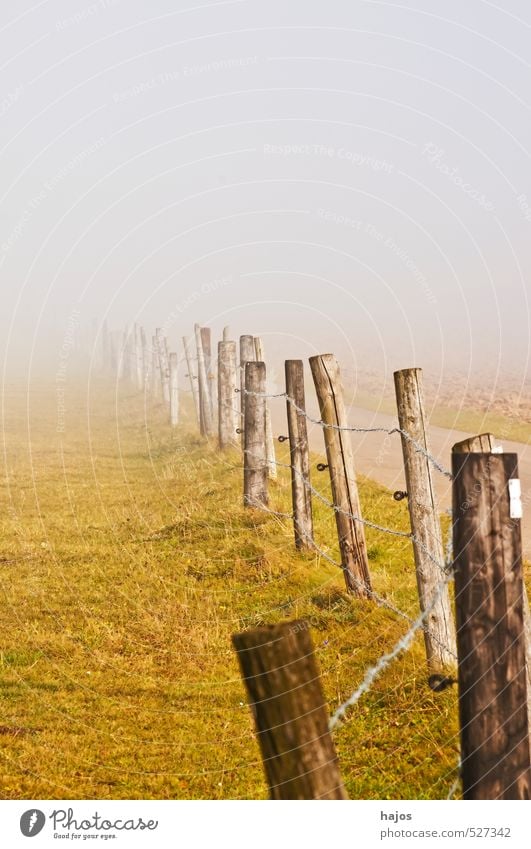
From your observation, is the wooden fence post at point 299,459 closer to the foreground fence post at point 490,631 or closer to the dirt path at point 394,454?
the dirt path at point 394,454

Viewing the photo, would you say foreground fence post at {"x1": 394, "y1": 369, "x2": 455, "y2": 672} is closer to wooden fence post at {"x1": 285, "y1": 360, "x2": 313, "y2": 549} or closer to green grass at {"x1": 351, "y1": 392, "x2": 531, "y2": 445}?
wooden fence post at {"x1": 285, "y1": 360, "x2": 313, "y2": 549}

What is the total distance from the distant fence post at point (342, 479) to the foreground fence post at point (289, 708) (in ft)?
16.1

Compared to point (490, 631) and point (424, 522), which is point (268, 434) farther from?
point (490, 631)

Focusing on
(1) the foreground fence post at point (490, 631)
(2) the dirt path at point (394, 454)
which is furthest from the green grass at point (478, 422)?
(1) the foreground fence post at point (490, 631)

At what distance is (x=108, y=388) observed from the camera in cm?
4731

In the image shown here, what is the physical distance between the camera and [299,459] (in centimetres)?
959

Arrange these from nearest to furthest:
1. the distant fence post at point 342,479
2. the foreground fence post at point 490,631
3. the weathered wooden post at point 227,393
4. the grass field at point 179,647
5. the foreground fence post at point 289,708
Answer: the foreground fence post at point 289,708 < the foreground fence post at point 490,631 < the grass field at point 179,647 < the distant fence post at point 342,479 < the weathered wooden post at point 227,393

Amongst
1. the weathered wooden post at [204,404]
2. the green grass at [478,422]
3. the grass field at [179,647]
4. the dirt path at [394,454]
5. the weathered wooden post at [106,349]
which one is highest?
the weathered wooden post at [106,349]

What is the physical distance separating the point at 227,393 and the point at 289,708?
14630 millimetres

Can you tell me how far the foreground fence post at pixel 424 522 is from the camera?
612cm

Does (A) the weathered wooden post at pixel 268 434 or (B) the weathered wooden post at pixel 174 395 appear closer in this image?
(A) the weathered wooden post at pixel 268 434

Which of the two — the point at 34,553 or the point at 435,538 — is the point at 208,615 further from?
the point at 34,553

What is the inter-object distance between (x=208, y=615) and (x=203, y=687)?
1503 millimetres

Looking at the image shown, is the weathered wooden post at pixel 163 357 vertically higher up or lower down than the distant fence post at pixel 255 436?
higher up
